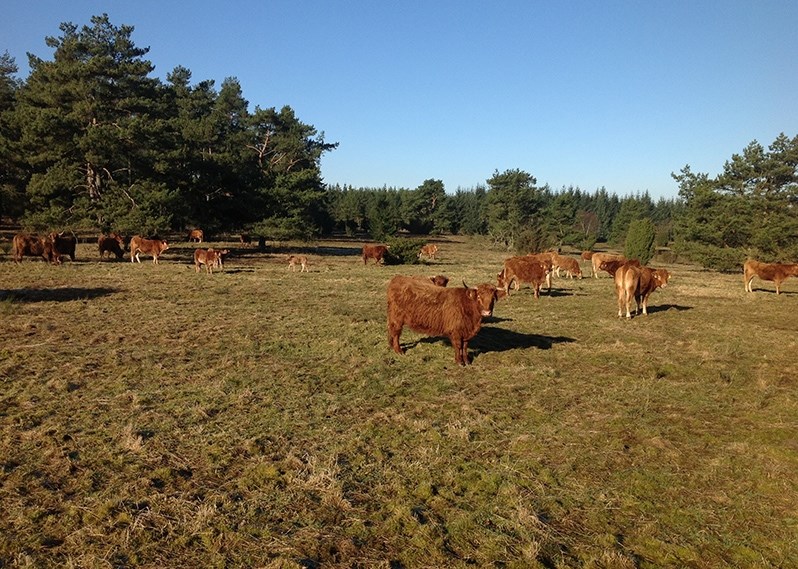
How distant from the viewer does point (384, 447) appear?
5.70m

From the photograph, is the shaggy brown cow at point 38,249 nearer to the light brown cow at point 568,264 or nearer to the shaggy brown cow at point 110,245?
the shaggy brown cow at point 110,245

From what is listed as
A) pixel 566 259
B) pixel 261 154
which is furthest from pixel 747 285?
pixel 261 154

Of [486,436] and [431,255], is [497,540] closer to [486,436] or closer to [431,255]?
[486,436]

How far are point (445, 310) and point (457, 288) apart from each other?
1.72 ft

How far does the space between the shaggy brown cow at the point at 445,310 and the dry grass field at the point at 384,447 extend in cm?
59

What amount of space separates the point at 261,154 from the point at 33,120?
830 inches

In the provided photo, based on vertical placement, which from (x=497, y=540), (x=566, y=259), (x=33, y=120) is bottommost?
(x=497, y=540)

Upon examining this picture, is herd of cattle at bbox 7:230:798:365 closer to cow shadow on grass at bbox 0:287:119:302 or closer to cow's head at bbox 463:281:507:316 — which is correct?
cow's head at bbox 463:281:507:316

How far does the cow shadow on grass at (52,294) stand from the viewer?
45.8 ft

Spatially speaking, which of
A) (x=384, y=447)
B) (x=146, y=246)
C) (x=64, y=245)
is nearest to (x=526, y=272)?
(x=384, y=447)

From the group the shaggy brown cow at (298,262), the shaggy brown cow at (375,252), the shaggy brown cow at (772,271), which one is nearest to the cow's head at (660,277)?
the shaggy brown cow at (772,271)

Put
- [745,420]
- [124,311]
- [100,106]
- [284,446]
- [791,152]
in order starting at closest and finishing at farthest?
[284,446] < [745,420] < [124,311] < [100,106] < [791,152]

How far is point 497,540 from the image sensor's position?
13.0ft

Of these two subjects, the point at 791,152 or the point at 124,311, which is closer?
the point at 124,311
